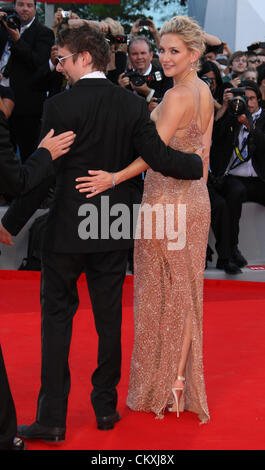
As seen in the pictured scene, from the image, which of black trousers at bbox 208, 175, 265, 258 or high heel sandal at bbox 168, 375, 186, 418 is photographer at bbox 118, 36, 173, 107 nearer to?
black trousers at bbox 208, 175, 265, 258

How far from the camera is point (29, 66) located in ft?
19.9

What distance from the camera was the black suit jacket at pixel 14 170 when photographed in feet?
7.46

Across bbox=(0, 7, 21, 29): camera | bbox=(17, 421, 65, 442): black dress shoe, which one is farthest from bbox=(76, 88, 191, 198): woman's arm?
bbox=(0, 7, 21, 29): camera

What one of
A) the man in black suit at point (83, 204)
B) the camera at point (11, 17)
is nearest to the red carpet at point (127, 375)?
the man in black suit at point (83, 204)

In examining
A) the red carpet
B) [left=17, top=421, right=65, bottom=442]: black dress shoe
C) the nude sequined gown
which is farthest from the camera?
the nude sequined gown

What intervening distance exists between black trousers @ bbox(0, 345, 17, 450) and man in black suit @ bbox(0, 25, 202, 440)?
210 millimetres

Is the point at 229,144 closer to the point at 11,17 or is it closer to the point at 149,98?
the point at 149,98

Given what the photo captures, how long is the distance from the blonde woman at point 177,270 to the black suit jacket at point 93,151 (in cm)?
32

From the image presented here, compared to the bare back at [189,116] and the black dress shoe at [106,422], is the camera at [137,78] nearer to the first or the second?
the bare back at [189,116]

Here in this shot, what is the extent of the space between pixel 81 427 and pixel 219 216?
3.34m

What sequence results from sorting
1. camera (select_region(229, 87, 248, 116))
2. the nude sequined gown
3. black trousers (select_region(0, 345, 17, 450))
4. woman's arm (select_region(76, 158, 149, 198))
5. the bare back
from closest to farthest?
1. black trousers (select_region(0, 345, 17, 450))
2. woman's arm (select_region(76, 158, 149, 198))
3. the bare back
4. the nude sequined gown
5. camera (select_region(229, 87, 248, 116))

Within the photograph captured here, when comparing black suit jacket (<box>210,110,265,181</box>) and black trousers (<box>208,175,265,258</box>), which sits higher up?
black suit jacket (<box>210,110,265,181</box>)

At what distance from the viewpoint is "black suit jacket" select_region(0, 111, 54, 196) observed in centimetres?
227
